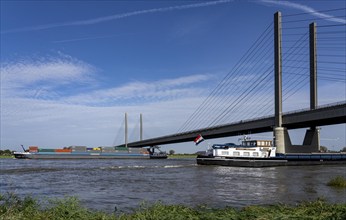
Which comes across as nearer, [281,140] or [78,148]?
[281,140]

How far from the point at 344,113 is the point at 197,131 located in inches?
1744

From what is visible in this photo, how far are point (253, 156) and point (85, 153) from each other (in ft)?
239

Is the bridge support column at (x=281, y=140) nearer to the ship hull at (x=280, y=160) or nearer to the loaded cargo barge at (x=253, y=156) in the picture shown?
the loaded cargo barge at (x=253, y=156)

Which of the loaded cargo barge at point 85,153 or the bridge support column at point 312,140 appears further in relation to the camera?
the loaded cargo barge at point 85,153

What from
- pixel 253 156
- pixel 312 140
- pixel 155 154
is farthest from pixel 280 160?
pixel 155 154

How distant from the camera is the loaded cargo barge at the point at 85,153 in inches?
4499

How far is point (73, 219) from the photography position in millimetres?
9531

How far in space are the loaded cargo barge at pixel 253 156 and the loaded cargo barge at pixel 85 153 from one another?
59075 mm

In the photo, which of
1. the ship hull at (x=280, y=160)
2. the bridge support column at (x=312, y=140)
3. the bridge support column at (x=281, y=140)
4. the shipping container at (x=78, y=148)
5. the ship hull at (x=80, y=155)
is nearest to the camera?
the ship hull at (x=280, y=160)

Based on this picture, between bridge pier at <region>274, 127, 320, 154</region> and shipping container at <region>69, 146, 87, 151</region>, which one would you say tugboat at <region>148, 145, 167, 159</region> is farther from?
bridge pier at <region>274, 127, 320, 154</region>

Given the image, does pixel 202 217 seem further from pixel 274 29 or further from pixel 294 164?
pixel 274 29

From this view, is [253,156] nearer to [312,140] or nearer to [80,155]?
[312,140]

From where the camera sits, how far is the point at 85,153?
124 meters

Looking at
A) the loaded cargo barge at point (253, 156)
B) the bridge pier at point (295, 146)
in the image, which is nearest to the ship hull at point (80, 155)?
the loaded cargo barge at point (253, 156)
